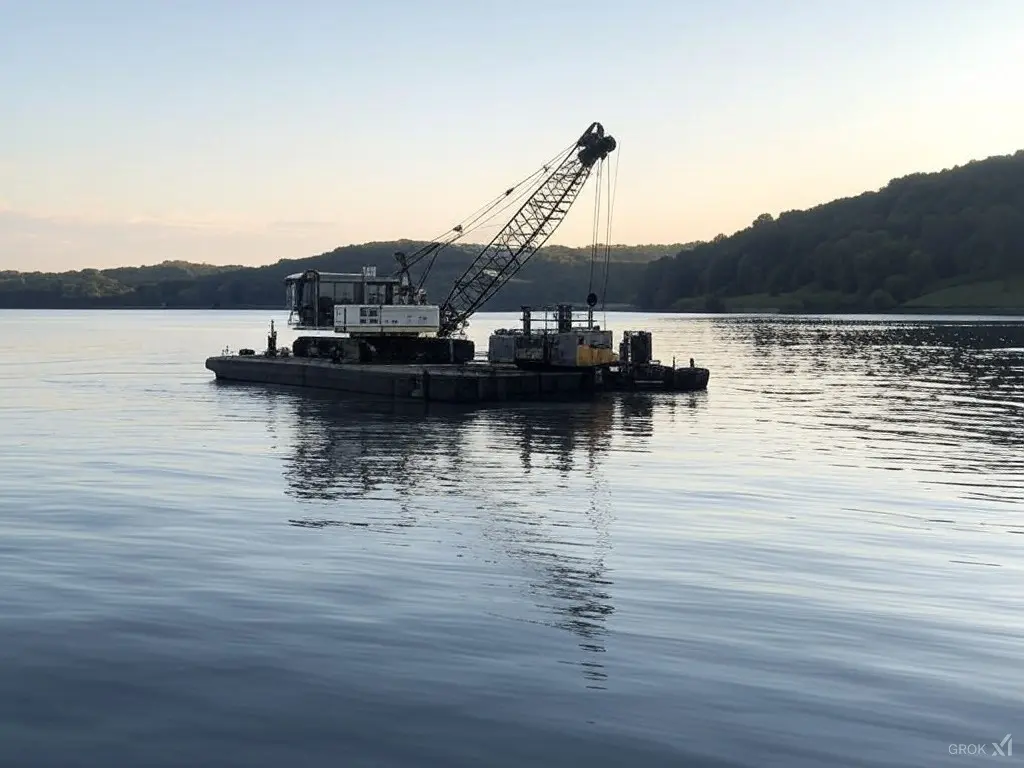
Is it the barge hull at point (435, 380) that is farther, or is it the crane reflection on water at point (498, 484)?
the barge hull at point (435, 380)

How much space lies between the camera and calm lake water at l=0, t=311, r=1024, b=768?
14.7 m

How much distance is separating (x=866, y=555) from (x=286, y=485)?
1993 cm

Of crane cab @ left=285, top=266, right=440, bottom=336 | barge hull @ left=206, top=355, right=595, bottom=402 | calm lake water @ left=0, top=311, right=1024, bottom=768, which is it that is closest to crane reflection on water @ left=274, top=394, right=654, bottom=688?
calm lake water @ left=0, top=311, right=1024, bottom=768

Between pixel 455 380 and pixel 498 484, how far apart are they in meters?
36.4

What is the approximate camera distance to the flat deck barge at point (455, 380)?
249 ft

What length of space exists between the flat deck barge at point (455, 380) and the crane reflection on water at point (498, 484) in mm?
4715

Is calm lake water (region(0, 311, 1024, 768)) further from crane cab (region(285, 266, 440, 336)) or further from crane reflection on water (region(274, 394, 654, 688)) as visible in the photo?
crane cab (region(285, 266, 440, 336))

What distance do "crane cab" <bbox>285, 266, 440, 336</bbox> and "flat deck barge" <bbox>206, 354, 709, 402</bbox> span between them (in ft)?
11.7

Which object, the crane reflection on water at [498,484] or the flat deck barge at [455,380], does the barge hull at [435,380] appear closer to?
the flat deck barge at [455,380]

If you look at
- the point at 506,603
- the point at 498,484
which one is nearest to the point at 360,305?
the point at 498,484

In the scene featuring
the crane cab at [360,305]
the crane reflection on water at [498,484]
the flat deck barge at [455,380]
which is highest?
the crane cab at [360,305]

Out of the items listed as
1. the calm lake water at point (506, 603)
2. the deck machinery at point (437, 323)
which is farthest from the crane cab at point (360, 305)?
the calm lake water at point (506, 603)

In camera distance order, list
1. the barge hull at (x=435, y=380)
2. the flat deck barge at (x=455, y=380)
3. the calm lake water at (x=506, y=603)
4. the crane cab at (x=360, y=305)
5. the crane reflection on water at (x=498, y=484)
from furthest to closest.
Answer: the crane cab at (x=360, y=305)
the flat deck barge at (x=455, y=380)
the barge hull at (x=435, y=380)
the crane reflection on water at (x=498, y=484)
the calm lake water at (x=506, y=603)

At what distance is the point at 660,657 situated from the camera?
18.0 metres
